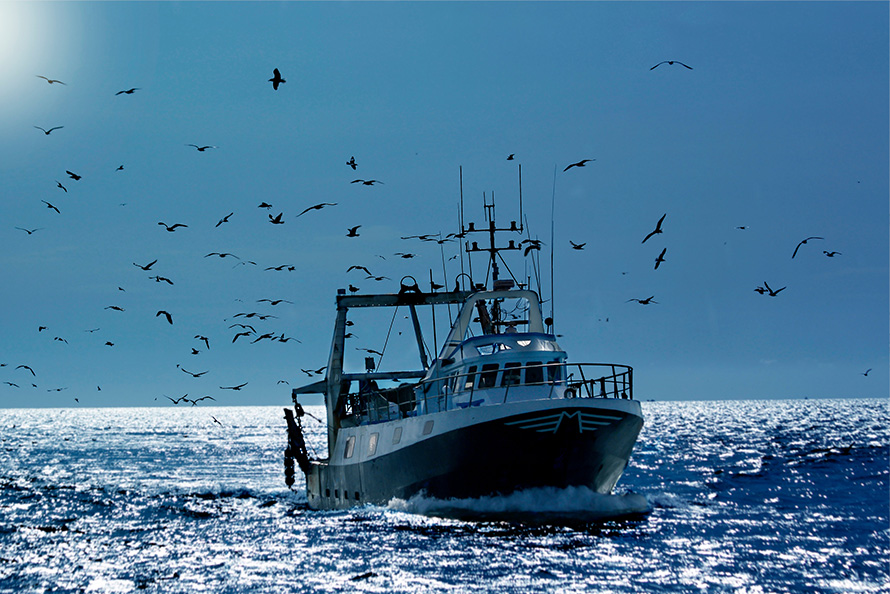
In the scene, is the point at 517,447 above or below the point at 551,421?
below

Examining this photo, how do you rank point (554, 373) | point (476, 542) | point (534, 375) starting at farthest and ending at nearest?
point (534, 375) → point (554, 373) → point (476, 542)

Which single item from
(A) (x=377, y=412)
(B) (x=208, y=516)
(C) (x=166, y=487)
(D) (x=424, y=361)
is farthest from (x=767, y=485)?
(C) (x=166, y=487)

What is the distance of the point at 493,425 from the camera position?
2888 centimetres

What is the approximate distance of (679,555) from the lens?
24.6 meters

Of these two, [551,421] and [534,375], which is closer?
[551,421]

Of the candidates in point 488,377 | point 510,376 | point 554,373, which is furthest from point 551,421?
point 488,377

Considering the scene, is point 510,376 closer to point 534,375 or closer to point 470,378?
point 534,375

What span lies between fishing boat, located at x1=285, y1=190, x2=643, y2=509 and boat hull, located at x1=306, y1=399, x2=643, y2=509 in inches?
1.3

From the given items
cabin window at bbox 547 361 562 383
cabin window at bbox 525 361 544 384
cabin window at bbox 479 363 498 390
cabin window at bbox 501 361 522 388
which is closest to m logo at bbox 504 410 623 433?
cabin window at bbox 501 361 522 388

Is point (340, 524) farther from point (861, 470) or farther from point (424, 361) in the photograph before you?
point (861, 470)

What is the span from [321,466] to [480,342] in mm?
14862

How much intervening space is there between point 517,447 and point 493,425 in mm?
1070

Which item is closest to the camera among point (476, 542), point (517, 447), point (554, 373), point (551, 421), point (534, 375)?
point (476, 542)

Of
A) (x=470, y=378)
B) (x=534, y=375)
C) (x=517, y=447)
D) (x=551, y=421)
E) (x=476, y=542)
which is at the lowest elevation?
(x=476, y=542)
